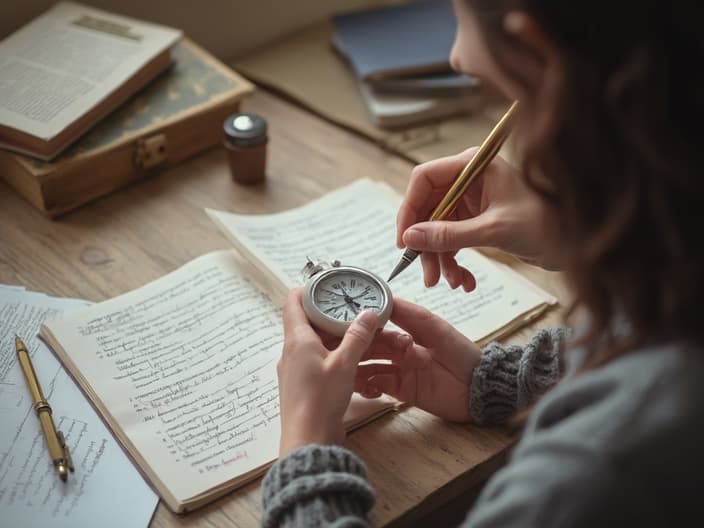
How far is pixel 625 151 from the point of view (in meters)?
0.69

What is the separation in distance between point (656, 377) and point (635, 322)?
5cm

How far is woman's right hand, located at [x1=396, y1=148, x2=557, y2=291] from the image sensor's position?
3.47ft

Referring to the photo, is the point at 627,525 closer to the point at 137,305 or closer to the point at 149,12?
the point at 137,305

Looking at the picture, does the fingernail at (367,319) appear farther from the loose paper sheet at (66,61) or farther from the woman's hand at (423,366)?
the loose paper sheet at (66,61)

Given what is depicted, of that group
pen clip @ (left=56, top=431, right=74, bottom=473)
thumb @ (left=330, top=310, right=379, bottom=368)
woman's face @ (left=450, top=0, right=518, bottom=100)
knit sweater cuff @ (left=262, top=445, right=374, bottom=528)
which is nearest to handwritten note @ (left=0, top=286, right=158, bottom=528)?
pen clip @ (left=56, top=431, right=74, bottom=473)

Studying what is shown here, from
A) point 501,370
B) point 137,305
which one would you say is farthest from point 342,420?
point 137,305

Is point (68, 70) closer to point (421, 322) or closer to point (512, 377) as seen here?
point (421, 322)

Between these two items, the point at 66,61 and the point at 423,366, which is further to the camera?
the point at 66,61

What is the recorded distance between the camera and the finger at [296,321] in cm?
99

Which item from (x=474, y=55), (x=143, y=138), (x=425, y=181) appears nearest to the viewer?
(x=474, y=55)

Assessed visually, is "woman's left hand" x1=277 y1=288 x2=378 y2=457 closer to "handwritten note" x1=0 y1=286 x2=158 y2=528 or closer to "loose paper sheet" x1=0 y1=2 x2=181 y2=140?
"handwritten note" x1=0 y1=286 x2=158 y2=528

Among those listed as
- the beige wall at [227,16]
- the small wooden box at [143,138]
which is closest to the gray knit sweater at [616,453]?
the small wooden box at [143,138]

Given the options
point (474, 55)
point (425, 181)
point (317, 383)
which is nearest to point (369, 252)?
point (425, 181)

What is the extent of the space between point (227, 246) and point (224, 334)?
0.23 m
